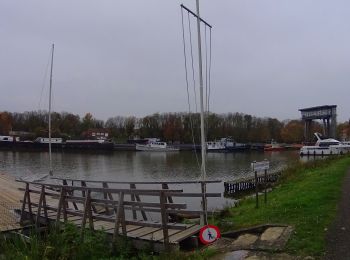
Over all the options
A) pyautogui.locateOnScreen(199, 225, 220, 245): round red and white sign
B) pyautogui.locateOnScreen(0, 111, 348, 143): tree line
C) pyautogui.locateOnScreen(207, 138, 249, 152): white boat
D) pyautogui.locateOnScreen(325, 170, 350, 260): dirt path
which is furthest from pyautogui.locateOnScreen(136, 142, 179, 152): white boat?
pyautogui.locateOnScreen(199, 225, 220, 245): round red and white sign

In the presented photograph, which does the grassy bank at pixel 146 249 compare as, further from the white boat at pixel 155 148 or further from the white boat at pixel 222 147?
the white boat at pixel 155 148

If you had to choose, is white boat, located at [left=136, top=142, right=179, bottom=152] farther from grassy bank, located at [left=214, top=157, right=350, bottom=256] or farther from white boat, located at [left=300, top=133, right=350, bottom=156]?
grassy bank, located at [left=214, top=157, right=350, bottom=256]

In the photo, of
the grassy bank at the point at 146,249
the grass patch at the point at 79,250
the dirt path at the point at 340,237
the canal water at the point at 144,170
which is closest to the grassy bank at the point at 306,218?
the grassy bank at the point at 146,249

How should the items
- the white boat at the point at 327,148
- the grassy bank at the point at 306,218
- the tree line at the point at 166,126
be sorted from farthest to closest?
the tree line at the point at 166,126 → the white boat at the point at 327,148 → the grassy bank at the point at 306,218

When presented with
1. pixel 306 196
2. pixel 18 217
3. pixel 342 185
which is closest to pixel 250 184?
pixel 342 185

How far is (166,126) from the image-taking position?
152500mm

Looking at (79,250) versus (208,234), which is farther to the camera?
(79,250)

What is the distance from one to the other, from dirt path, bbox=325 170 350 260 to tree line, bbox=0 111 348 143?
133 meters

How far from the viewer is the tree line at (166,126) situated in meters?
149

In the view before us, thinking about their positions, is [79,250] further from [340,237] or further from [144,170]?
[144,170]

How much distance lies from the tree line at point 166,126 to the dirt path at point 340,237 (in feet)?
435

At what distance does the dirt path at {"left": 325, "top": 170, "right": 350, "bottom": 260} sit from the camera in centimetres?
777

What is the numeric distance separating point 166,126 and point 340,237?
143876 millimetres

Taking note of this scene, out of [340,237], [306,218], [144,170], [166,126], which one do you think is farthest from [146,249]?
[166,126]
